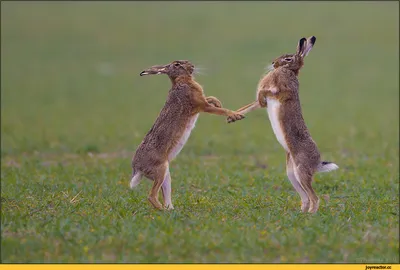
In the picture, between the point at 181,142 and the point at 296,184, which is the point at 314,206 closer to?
the point at 296,184

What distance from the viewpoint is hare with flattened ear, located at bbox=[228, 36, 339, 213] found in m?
9.12

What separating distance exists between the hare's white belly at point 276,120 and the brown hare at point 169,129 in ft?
1.28

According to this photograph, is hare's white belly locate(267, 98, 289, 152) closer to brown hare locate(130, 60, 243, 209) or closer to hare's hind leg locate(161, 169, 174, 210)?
brown hare locate(130, 60, 243, 209)

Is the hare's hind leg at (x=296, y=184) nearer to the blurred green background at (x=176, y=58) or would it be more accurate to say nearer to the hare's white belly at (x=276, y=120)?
the hare's white belly at (x=276, y=120)

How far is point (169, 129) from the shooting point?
9.44 m

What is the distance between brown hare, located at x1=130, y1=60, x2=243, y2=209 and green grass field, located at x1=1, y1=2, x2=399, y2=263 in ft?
1.36

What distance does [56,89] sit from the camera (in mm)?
25891

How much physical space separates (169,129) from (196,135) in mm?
8614

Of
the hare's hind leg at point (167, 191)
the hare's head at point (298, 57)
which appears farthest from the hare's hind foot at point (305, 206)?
the hare's head at point (298, 57)

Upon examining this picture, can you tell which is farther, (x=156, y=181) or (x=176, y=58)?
(x=176, y=58)

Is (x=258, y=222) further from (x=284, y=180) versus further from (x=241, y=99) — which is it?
(x=241, y=99)

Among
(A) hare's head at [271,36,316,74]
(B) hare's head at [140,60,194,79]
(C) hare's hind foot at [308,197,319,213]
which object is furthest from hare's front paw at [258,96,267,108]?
(C) hare's hind foot at [308,197,319,213]

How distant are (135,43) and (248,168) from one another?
20.9 meters

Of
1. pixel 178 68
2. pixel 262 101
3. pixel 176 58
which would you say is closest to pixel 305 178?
pixel 262 101
